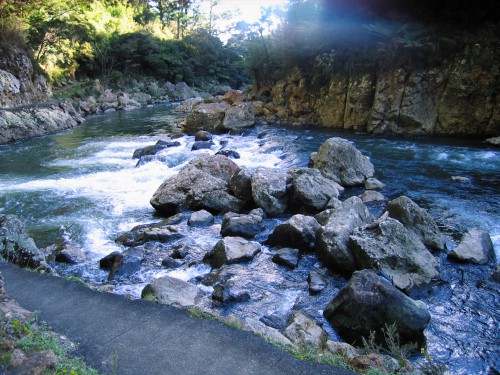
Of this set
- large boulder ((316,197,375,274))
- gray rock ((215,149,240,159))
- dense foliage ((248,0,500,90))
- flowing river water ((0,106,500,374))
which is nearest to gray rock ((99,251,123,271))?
flowing river water ((0,106,500,374))

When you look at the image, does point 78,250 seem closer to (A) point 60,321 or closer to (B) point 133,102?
(A) point 60,321

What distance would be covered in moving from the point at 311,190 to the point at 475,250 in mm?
3377

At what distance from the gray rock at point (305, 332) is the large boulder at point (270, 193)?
396 cm

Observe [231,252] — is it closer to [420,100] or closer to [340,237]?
[340,237]

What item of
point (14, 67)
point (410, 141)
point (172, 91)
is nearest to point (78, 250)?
point (410, 141)

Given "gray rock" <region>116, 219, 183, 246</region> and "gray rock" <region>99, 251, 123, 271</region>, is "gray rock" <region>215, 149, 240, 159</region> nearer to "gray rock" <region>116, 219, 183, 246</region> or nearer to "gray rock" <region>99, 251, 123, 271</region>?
"gray rock" <region>116, 219, 183, 246</region>

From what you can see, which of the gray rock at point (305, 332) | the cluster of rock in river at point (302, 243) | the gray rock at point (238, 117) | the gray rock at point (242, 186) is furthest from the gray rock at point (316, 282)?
the gray rock at point (238, 117)

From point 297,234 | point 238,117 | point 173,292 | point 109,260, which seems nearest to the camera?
point 173,292

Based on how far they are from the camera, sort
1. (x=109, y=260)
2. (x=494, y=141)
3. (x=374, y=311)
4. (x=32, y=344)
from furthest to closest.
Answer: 1. (x=494, y=141)
2. (x=109, y=260)
3. (x=374, y=311)
4. (x=32, y=344)

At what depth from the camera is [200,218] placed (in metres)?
8.12

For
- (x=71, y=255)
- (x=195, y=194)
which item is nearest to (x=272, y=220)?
(x=195, y=194)

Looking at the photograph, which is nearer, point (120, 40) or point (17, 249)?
point (17, 249)

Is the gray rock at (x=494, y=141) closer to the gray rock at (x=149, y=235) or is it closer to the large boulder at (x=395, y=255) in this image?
the large boulder at (x=395, y=255)

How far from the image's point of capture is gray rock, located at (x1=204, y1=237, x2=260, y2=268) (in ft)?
20.8
